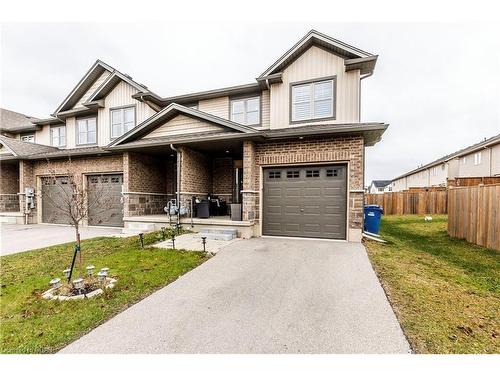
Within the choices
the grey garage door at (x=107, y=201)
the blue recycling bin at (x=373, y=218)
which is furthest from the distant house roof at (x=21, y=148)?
the blue recycling bin at (x=373, y=218)

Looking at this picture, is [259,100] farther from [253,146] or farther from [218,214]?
[218,214]

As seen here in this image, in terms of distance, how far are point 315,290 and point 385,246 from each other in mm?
4793

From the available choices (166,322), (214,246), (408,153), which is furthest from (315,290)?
(408,153)

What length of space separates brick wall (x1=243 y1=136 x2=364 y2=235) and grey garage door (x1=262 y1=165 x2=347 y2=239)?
305mm

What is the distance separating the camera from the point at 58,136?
14.3 meters

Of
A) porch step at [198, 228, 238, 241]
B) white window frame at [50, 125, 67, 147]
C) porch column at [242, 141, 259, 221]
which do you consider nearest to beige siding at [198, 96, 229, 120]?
porch column at [242, 141, 259, 221]

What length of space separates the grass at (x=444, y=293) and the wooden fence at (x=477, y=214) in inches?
19.5

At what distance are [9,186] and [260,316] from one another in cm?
1898

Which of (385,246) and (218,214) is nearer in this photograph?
(385,246)

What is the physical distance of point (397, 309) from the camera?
11.0ft

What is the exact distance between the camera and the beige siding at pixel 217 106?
10.9 m

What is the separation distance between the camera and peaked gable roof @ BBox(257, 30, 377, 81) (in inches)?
324

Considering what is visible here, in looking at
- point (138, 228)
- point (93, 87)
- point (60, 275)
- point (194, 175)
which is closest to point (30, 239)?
point (138, 228)

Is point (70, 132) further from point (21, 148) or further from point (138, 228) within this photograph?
point (138, 228)
